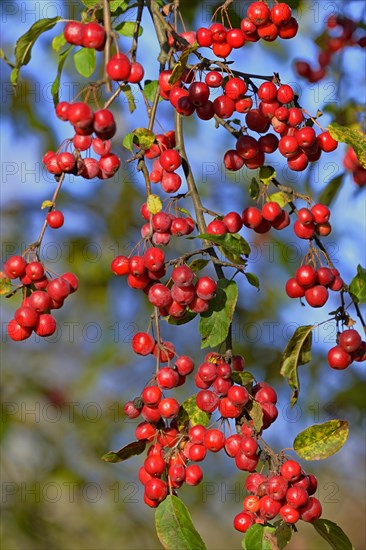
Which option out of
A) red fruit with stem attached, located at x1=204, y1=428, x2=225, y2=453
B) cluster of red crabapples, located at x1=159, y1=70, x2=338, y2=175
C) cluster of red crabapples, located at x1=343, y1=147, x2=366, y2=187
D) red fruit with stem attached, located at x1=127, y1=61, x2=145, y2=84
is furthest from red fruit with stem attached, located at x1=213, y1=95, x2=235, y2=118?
cluster of red crabapples, located at x1=343, y1=147, x2=366, y2=187

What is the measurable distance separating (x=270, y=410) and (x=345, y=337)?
0.22 meters

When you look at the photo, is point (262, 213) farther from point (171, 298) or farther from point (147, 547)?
point (147, 547)

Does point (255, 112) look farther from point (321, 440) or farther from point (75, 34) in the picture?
point (321, 440)

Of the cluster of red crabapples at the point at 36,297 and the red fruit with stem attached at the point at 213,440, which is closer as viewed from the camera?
the red fruit with stem attached at the point at 213,440

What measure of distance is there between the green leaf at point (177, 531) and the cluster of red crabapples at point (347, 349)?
35 cm

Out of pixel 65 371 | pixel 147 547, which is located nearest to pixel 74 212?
pixel 65 371

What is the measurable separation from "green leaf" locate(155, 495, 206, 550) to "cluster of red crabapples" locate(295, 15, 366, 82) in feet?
4.98

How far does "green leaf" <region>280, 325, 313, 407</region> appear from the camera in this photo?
1.15m

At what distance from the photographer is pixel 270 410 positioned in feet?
3.17

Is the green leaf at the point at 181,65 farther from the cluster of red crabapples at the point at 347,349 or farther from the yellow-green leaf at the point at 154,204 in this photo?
the cluster of red crabapples at the point at 347,349

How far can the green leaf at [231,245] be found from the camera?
965mm

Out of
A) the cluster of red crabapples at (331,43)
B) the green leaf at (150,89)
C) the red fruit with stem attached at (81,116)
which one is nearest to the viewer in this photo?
the red fruit with stem attached at (81,116)

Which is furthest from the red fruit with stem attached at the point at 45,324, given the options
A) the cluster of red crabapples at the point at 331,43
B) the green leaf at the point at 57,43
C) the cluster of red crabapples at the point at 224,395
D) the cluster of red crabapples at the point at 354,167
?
the cluster of red crabapples at the point at 331,43

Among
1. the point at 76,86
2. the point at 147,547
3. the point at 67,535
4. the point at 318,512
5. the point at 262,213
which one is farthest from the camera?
the point at 147,547
